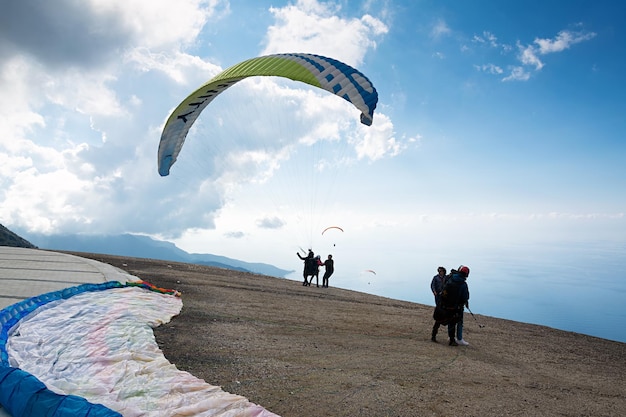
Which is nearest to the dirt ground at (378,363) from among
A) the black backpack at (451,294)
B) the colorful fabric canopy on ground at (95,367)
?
the colorful fabric canopy on ground at (95,367)

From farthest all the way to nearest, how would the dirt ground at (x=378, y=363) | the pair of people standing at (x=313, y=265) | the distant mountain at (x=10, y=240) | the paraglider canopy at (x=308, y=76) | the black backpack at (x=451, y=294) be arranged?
Answer: the distant mountain at (x=10, y=240) → the pair of people standing at (x=313, y=265) → the paraglider canopy at (x=308, y=76) → the black backpack at (x=451, y=294) → the dirt ground at (x=378, y=363)

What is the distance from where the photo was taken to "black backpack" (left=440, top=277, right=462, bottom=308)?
26.2ft

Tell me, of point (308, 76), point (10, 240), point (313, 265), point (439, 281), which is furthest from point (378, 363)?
point (10, 240)

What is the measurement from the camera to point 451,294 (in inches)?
316

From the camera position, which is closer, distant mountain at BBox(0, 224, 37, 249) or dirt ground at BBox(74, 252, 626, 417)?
dirt ground at BBox(74, 252, 626, 417)

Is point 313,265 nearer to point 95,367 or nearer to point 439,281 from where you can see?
point 439,281

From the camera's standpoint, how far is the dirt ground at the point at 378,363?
4625 mm

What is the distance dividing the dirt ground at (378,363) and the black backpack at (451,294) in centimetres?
92

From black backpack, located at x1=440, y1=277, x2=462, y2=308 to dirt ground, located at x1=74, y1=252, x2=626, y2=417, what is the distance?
92cm

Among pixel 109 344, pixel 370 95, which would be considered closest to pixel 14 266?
pixel 109 344

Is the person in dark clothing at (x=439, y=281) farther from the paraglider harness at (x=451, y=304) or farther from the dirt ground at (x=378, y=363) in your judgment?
the paraglider harness at (x=451, y=304)

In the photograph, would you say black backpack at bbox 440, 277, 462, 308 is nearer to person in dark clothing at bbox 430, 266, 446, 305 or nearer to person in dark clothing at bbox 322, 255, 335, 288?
person in dark clothing at bbox 430, 266, 446, 305

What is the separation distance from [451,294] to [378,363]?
2873 millimetres

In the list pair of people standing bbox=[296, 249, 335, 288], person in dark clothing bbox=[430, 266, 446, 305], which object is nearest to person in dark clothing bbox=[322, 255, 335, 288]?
pair of people standing bbox=[296, 249, 335, 288]
